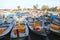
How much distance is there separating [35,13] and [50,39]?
69 centimetres

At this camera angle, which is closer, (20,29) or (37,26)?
(20,29)

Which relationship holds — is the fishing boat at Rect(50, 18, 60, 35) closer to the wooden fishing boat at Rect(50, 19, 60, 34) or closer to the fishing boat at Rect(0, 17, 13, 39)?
the wooden fishing boat at Rect(50, 19, 60, 34)

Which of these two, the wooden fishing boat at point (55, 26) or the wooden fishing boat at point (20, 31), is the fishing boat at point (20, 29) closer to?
the wooden fishing boat at point (20, 31)

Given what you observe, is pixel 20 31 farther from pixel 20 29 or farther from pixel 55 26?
pixel 55 26

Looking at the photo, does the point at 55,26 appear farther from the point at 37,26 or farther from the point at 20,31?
the point at 20,31

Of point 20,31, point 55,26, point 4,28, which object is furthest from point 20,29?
point 55,26

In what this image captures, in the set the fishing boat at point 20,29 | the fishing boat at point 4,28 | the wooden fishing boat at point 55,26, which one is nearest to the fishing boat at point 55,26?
the wooden fishing boat at point 55,26

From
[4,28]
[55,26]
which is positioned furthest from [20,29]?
[55,26]

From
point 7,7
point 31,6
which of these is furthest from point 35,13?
point 7,7

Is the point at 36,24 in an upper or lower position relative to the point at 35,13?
lower

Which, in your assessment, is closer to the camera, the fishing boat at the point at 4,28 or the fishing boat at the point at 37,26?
the fishing boat at the point at 4,28

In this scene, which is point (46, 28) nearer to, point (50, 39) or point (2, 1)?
point (50, 39)

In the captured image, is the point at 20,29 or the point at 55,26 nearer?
the point at 20,29

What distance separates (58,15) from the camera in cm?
338
